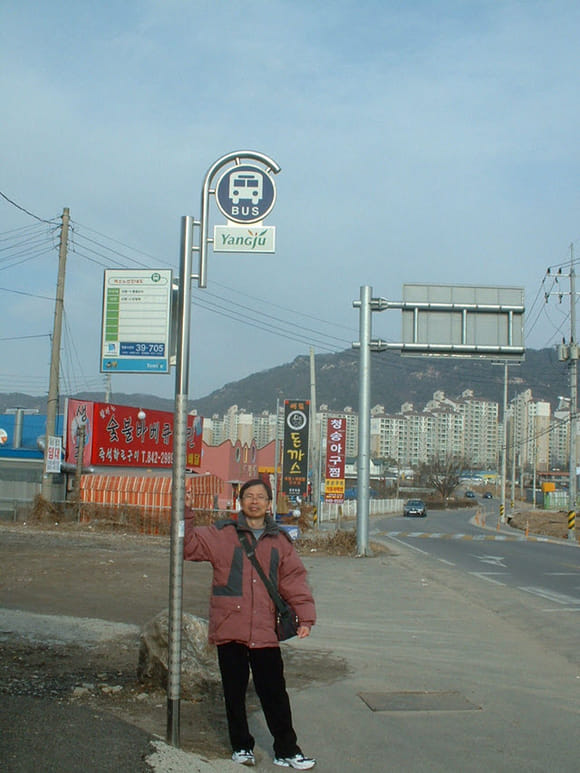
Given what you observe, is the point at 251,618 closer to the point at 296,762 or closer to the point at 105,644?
the point at 296,762

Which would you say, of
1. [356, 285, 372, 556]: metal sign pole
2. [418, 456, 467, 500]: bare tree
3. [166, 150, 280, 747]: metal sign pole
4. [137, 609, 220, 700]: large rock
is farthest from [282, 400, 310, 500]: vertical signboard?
[418, 456, 467, 500]: bare tree

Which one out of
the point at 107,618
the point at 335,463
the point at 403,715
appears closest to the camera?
the point at 403,715

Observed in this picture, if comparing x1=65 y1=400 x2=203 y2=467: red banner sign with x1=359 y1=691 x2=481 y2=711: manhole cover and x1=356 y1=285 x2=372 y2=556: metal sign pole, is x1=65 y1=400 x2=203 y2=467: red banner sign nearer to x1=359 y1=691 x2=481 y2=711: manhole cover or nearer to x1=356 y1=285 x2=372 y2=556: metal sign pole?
x1=356 y1=285 x2=372 y2=556: metal sign pole

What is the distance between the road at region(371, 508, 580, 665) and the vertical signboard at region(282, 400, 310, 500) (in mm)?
4674

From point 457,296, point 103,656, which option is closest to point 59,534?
point 457,296

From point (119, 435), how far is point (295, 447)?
423 inches

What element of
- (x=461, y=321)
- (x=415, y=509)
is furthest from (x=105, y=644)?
(x=415, y=509)

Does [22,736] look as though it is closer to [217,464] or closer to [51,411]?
[51,411]

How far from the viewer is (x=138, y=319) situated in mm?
5836

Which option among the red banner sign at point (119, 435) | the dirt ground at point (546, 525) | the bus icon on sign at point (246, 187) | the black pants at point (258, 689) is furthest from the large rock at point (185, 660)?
the dirt ground at point (546, 525)

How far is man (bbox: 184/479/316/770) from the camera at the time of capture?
473cm

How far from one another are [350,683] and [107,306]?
156 inches

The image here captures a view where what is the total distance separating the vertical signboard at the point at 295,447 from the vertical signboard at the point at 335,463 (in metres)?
1.31

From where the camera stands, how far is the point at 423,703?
260 inches
